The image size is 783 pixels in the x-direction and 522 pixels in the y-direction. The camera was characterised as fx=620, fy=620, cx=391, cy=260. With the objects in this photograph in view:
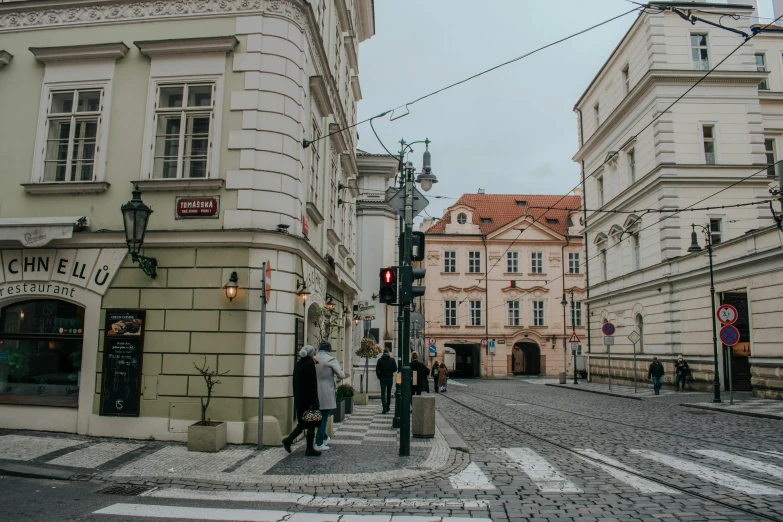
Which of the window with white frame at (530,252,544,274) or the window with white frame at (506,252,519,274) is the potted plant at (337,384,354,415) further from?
the window with white frame at (530,252,544,274)

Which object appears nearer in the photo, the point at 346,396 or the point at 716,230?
the point at 346,396

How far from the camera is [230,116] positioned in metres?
11.8

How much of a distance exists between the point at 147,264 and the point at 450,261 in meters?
45.9

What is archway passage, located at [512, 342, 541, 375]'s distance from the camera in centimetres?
5559

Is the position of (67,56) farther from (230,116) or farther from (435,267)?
(435,267)

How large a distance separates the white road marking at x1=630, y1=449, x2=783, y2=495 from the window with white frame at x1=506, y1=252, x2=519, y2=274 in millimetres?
45658

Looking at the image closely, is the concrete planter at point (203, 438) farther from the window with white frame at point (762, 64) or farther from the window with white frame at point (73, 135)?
the window with white frame at point (762, 64)

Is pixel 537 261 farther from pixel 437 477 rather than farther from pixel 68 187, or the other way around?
pixel 437 477

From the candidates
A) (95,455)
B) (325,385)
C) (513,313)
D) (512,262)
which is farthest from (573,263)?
(95,455)

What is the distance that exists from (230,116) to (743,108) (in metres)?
27.5

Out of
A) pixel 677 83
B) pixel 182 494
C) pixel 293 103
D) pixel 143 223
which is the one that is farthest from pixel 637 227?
pixel 182 494

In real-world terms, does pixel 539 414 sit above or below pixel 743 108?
below

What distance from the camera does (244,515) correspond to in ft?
21.8

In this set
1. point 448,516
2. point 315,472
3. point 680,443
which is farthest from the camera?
point 680,443
